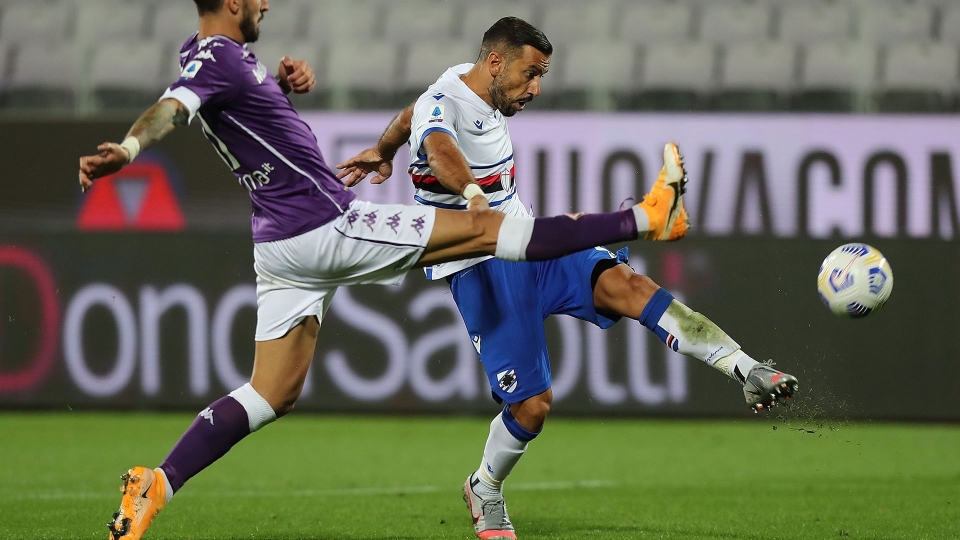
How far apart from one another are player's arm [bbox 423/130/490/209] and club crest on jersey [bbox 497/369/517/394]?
0.77m

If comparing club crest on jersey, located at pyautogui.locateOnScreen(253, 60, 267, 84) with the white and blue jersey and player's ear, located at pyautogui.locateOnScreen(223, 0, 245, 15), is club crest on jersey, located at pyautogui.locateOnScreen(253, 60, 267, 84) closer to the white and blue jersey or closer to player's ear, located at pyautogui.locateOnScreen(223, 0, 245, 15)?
player's ear, located at pyautogui.locateOnScreen(223, 0, 245, 15)

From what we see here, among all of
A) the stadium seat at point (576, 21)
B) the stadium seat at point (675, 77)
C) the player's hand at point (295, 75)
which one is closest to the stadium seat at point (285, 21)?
the stadium seat at point (576, 21)

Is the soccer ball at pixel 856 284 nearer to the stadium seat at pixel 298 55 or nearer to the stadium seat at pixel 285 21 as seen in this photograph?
the stadium seat at pixel 298 55

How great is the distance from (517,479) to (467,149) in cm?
284

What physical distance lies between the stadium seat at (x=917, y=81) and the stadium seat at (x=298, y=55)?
504cm

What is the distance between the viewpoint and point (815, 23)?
37.0ft

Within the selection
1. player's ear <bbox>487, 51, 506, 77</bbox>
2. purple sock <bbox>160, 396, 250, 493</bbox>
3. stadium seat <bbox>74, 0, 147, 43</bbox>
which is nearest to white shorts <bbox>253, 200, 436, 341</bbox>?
purple sock <bbox>160, 396, 250, 493</bbox>

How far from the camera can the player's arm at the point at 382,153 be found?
536 centimetres

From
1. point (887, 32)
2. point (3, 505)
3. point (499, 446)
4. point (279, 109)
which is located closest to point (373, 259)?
point (279, 109)

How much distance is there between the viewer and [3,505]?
5930mm

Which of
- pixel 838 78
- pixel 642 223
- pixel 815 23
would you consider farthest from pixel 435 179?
pixel 815 23

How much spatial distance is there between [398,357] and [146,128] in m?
6.18

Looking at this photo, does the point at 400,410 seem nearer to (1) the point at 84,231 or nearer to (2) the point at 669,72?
(1) the point at 84,231

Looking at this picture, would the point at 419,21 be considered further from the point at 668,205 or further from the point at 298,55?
the point at 668,205
